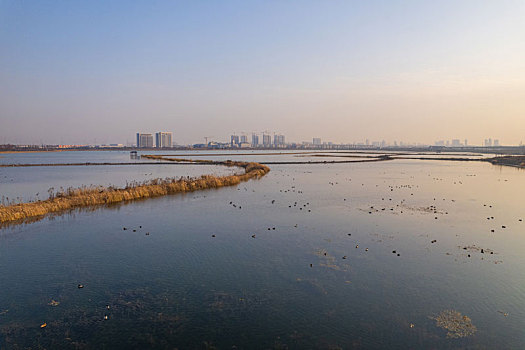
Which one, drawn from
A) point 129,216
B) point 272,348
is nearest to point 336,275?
point 272,348

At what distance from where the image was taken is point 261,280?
1233 centimetres

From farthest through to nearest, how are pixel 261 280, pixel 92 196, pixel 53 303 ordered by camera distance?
pixel 92 196
pixel 261 280
pixel 53 303

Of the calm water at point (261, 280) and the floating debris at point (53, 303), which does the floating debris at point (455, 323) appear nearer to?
the calm water at point (261, 280)

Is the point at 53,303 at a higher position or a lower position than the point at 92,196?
lower

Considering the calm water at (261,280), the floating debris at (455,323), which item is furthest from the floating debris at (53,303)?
the floating debris at (455,323)

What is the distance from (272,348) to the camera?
27.2 feet

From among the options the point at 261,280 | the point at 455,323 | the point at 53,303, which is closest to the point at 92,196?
the point at 53,303

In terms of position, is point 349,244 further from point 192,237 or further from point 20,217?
point 20,217

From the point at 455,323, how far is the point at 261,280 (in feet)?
20.0

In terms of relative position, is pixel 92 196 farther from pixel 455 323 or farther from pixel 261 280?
pixel 455 323

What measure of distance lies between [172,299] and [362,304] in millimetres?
5894

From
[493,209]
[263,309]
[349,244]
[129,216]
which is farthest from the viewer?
[493,209]

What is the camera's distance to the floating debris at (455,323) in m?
8.88

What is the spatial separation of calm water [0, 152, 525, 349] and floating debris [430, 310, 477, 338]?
22 cm
